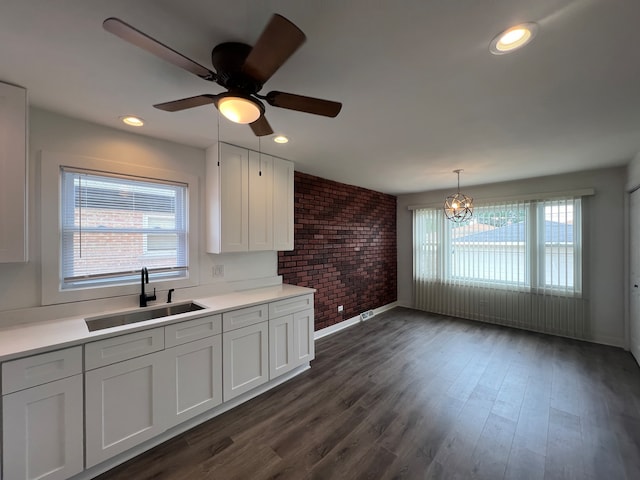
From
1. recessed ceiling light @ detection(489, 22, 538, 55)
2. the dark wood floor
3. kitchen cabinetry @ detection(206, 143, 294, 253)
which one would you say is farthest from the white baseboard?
recessed ceiling light @ detection(489, 22, 538, 55)

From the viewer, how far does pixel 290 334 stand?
281 centimetres

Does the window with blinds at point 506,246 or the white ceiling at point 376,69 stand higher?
the white ceiling at point 376,69

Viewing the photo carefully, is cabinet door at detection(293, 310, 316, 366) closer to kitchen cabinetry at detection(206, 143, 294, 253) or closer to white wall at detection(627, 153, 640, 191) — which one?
kitchen cabinetry at detection(206, 143, 294, 253)

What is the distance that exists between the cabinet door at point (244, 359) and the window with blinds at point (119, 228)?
938 millimetres

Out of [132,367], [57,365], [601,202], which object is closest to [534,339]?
[601,202]

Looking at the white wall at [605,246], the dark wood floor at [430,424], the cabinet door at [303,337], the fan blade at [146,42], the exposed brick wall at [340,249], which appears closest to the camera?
the fan blade at [146,42]

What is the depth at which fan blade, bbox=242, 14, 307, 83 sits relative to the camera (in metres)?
0.93

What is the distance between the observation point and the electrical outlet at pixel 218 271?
2883mm

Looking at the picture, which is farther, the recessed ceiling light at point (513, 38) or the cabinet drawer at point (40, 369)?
the cabinet drawer at point (40, 369)

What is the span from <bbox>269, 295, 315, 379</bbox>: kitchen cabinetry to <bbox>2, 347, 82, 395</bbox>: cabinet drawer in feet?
4.79

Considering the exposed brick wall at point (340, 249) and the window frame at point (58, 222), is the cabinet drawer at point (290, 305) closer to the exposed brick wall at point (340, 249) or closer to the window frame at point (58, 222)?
the exposed brick wall at point (340, 249)

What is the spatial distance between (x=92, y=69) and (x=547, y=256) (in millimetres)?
5677

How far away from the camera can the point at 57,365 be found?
154 centimetres

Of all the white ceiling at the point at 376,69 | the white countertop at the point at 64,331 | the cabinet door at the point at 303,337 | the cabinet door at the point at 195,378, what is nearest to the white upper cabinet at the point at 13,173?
the white ceiling at the point at 376,69
